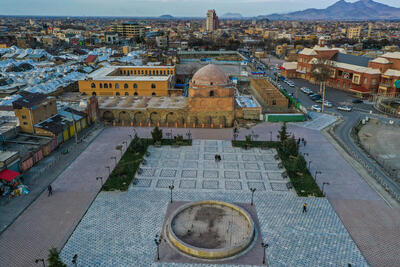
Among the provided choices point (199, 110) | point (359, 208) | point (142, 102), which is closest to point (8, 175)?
point (142, 102)

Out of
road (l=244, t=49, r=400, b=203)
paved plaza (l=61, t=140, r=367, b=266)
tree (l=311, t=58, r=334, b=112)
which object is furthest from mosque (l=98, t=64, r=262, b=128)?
tree (l=311, t=58, r=334, b=112)

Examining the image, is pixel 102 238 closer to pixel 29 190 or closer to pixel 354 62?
pixel 29 190

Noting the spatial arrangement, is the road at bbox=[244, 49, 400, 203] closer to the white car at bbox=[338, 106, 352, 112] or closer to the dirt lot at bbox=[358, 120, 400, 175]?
the white car at bbox=[338, 106, 352, 112]

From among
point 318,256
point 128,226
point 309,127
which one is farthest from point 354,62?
point 128,226

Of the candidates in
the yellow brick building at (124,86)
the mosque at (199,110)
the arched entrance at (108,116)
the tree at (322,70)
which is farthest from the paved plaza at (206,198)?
the tree at (322,70)

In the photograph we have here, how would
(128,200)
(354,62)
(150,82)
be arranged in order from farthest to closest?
(354,62) → (150,82) → (128,200)

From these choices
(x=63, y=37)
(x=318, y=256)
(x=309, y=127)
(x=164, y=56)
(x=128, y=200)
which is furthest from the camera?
(x=63, y=37)

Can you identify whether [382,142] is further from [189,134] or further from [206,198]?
[206,198]
